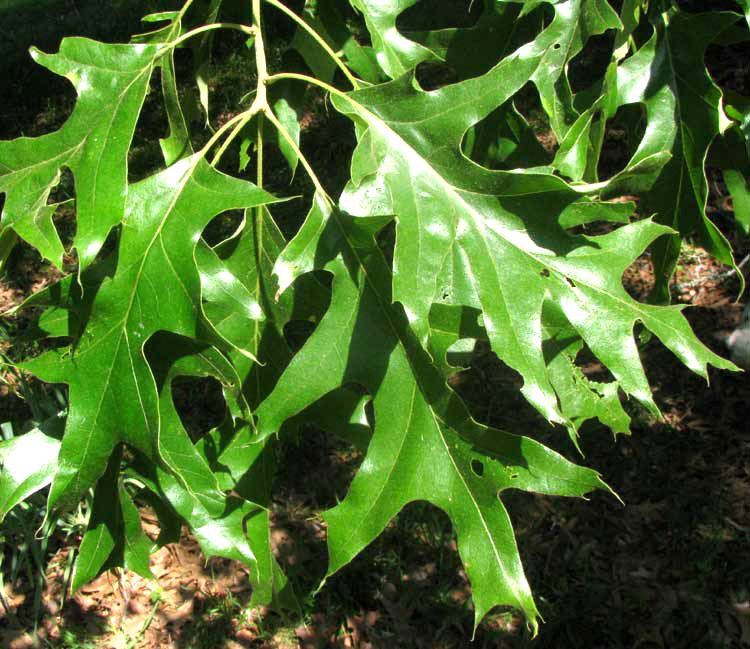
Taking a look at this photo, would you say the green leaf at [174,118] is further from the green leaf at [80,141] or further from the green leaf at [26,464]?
the green leaf at [26,464]

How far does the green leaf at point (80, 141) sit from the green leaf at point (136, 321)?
0.09m

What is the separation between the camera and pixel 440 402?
1.40 metres

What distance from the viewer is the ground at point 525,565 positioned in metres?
2.84

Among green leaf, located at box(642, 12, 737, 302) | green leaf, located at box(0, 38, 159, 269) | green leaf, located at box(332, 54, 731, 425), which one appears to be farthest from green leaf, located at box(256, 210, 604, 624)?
green leaf, located at box(642, 12, 737, 302)

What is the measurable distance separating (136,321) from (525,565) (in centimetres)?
214

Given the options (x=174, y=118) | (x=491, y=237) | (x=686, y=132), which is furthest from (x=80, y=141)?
(x=686, y=132)

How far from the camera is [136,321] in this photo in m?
1.35

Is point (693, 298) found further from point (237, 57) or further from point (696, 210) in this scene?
point (237, 57)

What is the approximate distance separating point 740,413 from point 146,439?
2.83 m

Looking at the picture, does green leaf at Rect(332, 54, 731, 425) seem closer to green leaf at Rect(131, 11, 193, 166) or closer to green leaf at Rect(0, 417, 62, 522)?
green leaf at Rect(131, 11, 193, 166)

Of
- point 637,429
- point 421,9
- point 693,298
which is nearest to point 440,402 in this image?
point 637,429

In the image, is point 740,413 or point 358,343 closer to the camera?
point 358,343

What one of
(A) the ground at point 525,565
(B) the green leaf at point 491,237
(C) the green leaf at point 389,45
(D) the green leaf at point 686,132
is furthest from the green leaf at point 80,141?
(A) the ground at point 525,565

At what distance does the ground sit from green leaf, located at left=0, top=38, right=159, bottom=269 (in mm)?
1677
